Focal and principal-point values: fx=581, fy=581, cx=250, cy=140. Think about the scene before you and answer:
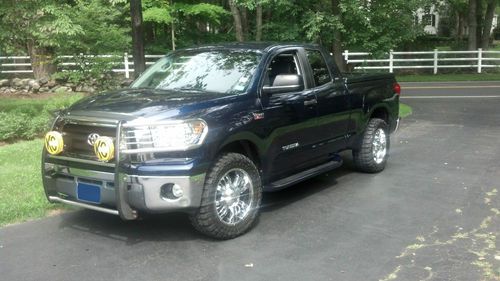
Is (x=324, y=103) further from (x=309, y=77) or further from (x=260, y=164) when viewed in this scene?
(x=260, y=164)

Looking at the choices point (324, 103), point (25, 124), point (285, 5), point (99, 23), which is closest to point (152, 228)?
point (324, 103)

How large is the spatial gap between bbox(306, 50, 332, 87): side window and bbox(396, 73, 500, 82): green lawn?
1976 cm

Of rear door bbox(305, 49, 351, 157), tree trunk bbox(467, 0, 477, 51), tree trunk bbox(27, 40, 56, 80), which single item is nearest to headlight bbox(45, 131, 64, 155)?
rear door bbox(305, 49, 351, 157)

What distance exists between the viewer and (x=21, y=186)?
7.05 m

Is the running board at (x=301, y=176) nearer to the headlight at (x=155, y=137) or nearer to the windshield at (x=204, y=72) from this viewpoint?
the windshield at (x=204, y=72)

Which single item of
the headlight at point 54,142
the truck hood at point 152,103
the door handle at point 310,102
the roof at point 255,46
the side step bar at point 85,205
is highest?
the roof at point 255,46

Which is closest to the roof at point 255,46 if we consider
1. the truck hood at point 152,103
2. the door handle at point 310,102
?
the door handle at point 310,102

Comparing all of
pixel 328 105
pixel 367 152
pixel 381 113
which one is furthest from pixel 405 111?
pixel 328 105

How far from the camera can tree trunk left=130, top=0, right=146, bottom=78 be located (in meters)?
12.0

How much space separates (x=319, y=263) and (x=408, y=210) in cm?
192

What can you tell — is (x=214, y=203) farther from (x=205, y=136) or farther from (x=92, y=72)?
(x=92, y=72)

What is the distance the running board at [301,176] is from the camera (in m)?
6.10

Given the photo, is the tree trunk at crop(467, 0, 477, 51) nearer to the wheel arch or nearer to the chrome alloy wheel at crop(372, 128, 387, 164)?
the wheel arch

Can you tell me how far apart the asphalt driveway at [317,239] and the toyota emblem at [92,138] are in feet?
3.10
